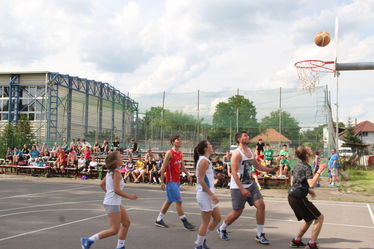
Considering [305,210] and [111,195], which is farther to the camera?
[305,210]

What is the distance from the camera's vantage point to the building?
26.9 m

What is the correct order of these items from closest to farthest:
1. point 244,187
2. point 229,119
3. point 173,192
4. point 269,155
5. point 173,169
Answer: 1. point 244,187
2. point 173,192
3. point 173,169
4. point 269,155
5. point 229,119

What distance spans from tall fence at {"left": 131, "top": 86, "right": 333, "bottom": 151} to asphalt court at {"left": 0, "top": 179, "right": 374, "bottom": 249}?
26.2 ft

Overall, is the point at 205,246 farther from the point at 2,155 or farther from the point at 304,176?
the point at 2,155

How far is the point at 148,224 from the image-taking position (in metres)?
8.00

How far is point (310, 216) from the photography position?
5980mm

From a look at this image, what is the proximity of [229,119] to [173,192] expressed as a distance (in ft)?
48.2

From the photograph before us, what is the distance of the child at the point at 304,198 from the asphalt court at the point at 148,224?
0.58 meters

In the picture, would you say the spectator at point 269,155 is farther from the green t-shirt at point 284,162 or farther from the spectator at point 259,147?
the green t-shirt at point 284,162

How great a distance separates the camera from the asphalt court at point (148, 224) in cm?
643

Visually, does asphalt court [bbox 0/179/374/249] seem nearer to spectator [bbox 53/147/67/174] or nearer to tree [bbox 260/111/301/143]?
tree [bbox 260/111/301/143]

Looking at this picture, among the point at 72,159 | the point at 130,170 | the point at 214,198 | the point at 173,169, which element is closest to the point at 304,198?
the point at 214,198

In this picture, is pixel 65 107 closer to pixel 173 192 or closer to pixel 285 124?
pixel 285 124

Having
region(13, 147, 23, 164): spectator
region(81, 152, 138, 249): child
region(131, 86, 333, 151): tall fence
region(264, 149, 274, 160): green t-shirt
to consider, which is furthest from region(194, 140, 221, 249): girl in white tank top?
region(13, 147, 23, 164): spectator
